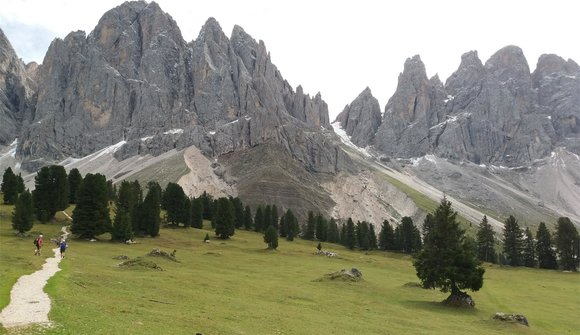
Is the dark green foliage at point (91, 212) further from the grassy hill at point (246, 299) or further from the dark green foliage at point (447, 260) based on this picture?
the dark green foliage at point (447, 260)

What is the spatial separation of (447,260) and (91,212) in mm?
62944

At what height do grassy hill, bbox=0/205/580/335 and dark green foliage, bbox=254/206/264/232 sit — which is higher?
dark green foliage, bbox=254/206/264/232

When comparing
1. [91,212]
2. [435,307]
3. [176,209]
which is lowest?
[435,307]

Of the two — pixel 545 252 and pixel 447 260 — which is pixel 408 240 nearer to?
pixel 545 252

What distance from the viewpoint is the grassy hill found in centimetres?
2817

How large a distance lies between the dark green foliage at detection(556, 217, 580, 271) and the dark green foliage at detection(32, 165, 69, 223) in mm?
120657

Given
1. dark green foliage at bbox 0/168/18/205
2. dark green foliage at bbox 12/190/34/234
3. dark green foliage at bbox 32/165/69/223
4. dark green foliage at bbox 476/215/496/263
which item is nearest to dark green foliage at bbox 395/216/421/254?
dark green foliage at bbox 476/215/496/263

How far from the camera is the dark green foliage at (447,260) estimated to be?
5597 cm

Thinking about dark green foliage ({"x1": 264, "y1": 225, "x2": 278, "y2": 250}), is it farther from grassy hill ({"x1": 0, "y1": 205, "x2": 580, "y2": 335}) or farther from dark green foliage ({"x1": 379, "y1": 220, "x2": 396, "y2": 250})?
dark green foliage ({"x1": 379, "y1": 220, "x2": 396, "y2": 250})

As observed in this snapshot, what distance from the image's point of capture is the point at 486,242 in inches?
5719

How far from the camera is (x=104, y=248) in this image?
76688 millimetres

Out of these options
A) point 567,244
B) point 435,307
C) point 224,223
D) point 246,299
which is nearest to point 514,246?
point 567,244

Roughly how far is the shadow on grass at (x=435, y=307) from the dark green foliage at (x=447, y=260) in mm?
2909

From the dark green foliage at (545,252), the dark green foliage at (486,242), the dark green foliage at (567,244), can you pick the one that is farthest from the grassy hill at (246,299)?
the dark green foliage at (486,242)
